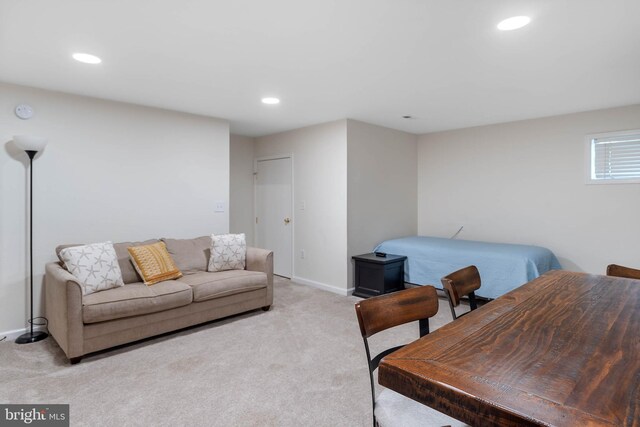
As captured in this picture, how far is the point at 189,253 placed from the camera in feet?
12.3

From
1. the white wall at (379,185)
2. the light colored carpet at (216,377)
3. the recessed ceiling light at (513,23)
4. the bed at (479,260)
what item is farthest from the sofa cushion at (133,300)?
the recessed ceiling light at (513,23)

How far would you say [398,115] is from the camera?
14.0ft

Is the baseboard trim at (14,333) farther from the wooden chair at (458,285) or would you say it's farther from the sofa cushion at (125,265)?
the wooden chair at (458,285)

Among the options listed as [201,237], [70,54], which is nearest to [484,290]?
[201,237]

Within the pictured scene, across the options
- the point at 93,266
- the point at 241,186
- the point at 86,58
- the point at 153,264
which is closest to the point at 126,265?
the point at 153,264

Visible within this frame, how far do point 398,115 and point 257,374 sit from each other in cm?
328

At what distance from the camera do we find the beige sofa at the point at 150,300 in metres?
2.60

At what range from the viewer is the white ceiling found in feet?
6.27

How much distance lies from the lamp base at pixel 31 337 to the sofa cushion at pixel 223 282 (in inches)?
48.1

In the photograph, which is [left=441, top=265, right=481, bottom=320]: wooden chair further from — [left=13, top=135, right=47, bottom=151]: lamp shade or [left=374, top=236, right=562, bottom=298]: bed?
[left=13, top=135, right=47, bottom=151]: lamp shade

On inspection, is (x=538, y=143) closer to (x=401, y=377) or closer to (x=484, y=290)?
(x=484, y=290)

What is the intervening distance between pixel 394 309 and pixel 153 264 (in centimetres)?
268

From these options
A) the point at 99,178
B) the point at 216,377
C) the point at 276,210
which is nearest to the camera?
the point at 216,377

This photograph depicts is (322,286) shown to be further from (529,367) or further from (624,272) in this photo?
(529,367)
